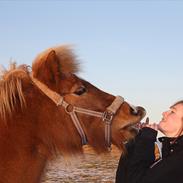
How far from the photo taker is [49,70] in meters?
4.46

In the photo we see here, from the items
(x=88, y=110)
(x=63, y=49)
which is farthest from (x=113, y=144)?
(x=63, y=49)

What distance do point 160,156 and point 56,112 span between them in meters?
1.36

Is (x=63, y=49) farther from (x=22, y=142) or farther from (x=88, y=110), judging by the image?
(x=22, y=142)

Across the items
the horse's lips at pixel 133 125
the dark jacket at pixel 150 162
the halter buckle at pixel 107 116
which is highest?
the halter buckle at pixel 107 116

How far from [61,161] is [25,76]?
1.17 metres

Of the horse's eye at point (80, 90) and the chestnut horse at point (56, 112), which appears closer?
the chestnut horse at point (56, 112)

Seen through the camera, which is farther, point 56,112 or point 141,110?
point 141,110

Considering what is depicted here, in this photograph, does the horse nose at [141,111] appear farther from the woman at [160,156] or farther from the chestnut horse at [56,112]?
the woman at [160,156]

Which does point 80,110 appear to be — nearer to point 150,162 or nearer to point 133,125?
point 133,125

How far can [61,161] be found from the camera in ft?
15.5

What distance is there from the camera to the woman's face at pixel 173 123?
12.5 ft

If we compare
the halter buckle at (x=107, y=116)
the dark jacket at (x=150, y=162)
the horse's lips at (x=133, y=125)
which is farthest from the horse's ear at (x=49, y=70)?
the dark jacket at (x=150, y=162)

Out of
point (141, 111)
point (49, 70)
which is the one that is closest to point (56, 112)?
point (49, 70)

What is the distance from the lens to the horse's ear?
445 cm
